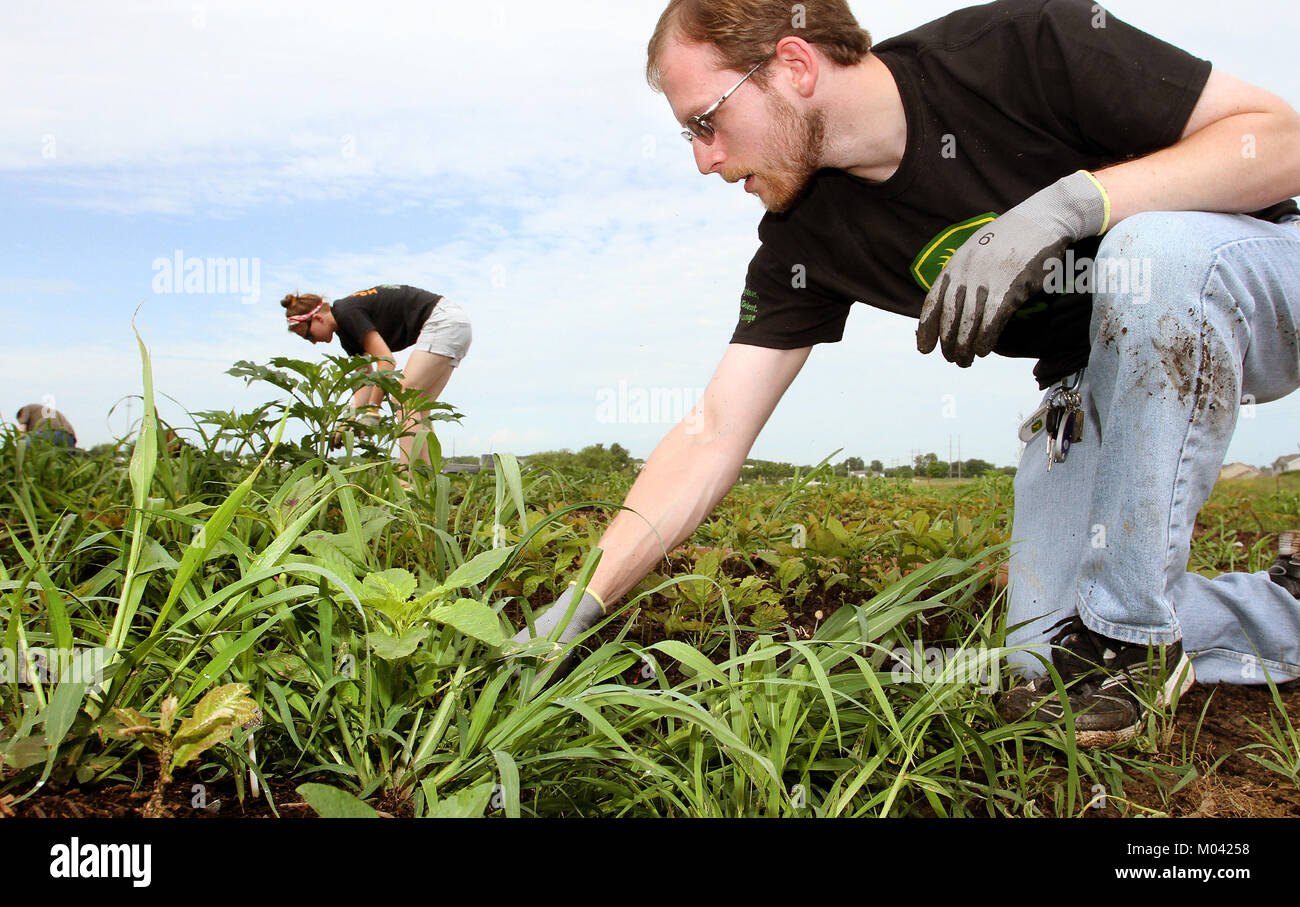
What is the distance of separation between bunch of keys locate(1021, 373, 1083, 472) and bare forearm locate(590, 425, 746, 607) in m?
0.86

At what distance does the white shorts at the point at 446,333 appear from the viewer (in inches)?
230

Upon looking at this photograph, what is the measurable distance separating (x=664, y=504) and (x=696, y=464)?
16 centimetres

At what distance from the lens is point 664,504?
2094 millimetres

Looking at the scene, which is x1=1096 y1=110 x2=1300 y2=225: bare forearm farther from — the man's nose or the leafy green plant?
the leafy green plant

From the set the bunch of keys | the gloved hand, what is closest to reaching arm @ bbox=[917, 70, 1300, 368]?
the bunch of keys

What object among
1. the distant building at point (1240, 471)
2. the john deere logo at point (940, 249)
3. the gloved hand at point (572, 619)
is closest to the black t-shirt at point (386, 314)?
the john deere logo at point (940, 249)

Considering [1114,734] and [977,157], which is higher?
[977,157]

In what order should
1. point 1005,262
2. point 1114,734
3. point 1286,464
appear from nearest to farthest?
point 1114,734, point 1005,262, point 1286,464

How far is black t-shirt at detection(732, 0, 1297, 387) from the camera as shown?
1.96m

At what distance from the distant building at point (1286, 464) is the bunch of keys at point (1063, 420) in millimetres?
3438

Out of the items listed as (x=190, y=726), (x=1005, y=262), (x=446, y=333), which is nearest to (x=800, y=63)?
(x=1005, y=262)

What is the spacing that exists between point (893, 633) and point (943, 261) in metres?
1.11

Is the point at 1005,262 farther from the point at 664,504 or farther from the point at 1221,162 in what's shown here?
the point at 664,504

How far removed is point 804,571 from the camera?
2.29m
